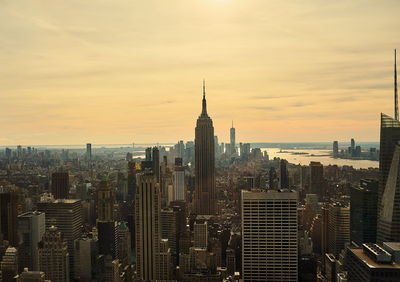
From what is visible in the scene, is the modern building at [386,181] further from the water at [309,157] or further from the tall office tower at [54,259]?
the tall office tower at [54,259]

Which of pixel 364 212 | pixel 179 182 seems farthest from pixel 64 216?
pixel 364 212

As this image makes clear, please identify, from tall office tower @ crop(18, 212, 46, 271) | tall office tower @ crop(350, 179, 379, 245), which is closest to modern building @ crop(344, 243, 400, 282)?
tall office tower @ crop(350, 179, 379, 245)

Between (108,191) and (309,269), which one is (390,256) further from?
(108,191)

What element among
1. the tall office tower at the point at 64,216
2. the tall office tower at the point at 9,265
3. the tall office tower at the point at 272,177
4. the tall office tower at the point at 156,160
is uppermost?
the tall office tower at the point at 156,160

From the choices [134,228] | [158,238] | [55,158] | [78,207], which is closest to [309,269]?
[158,238]

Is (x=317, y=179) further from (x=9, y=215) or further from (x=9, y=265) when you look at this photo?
(x=9, y=265)

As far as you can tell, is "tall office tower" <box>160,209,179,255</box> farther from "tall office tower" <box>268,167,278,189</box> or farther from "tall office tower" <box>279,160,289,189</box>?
"tall office tower" <box>279,160,289,189</box>

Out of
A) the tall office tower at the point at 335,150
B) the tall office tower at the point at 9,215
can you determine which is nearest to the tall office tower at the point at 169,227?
the tall office tower at the point at 9,215
